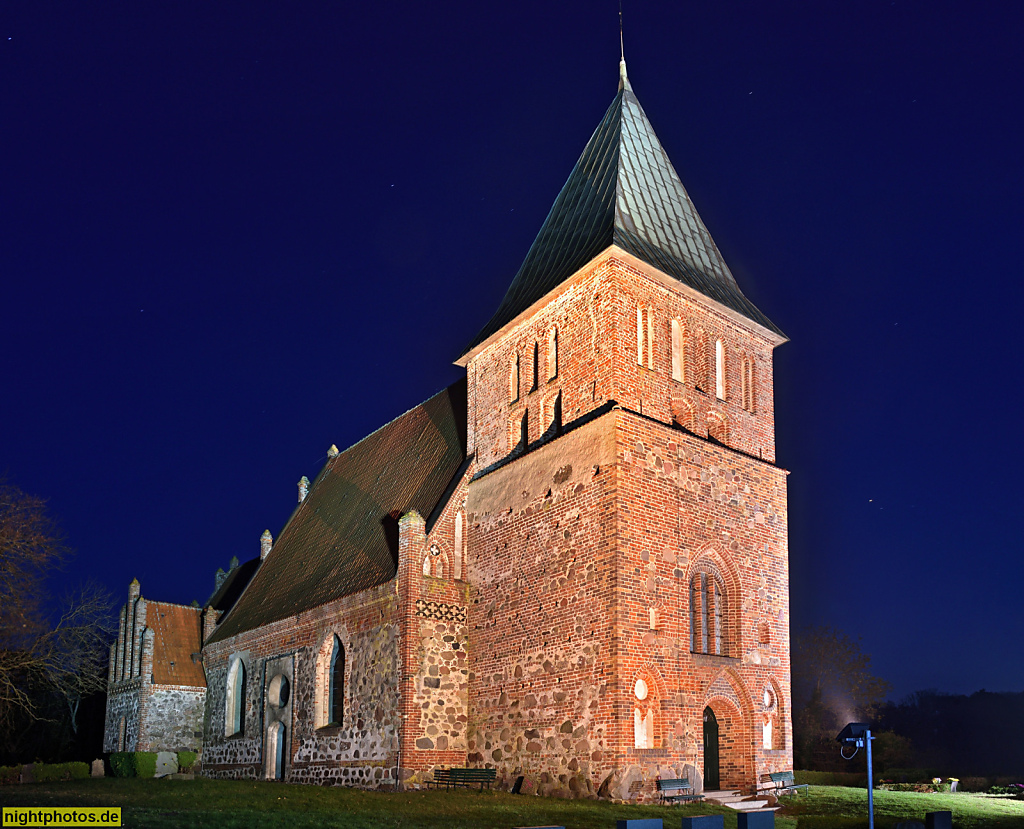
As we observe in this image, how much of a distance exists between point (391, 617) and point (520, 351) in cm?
686

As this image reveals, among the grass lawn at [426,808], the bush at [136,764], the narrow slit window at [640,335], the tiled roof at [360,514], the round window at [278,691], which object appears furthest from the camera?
the bush at [136,764]

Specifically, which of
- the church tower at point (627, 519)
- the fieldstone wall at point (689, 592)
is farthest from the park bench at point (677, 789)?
the fieldstone wall at point (689, 592)

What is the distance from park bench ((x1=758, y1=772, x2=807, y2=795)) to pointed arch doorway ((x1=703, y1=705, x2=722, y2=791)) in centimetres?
85

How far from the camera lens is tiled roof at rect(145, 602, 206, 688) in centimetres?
2930

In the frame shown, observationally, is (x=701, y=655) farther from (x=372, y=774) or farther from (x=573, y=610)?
(x=372, y=774)

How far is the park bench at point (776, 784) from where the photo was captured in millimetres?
18891

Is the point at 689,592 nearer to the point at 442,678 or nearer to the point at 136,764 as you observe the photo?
the point at 442,678

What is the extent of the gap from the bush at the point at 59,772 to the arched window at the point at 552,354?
17343 mm

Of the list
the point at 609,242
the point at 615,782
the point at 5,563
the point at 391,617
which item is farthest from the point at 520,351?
the point at 5,563

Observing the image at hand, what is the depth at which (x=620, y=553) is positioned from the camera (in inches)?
704

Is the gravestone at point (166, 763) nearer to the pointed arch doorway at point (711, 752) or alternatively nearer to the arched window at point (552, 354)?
the pointed arch doorway at point (711, 752)

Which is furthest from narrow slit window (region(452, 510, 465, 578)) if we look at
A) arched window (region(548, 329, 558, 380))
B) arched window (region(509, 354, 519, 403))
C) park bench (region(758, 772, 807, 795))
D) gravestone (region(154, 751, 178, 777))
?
gravestone (region(154, 751, 178, 777))

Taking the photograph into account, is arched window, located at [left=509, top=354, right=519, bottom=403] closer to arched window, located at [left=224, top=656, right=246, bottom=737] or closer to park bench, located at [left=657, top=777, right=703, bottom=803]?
park bench, located at [left=657, top=777, right=703, bottom=803]

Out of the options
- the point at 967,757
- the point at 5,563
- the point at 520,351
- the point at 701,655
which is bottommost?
the point at 967,757
